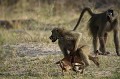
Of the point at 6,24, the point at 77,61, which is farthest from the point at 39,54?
the point at 6,24

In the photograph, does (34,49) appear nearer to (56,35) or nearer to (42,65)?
(42,65)

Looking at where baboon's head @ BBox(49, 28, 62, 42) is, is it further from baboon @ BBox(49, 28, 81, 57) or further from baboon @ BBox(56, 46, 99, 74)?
baboon @ BBox(56, 46, 99, 74)

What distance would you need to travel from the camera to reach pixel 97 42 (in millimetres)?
11016

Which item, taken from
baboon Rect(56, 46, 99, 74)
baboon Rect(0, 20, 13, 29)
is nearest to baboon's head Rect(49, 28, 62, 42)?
baboon Rect(56, 46, 99, 74)

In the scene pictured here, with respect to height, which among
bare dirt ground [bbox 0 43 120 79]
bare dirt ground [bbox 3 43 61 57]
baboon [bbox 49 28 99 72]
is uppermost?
baboon [bbox 49 28 99 72]

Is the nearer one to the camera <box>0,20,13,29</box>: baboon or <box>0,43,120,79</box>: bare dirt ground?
<box>0,43,120,79</box>: bare dirt ground

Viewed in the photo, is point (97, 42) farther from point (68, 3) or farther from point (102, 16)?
point (68, 3)

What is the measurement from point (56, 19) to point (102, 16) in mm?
6753

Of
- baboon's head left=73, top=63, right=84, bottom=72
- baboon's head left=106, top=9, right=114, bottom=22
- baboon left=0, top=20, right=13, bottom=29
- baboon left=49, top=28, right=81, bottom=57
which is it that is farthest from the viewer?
baboon left=0, top=20, right=13, bottom=29

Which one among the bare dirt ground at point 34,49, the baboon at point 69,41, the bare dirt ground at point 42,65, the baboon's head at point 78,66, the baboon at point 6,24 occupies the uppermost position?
the baboon at point 69,41

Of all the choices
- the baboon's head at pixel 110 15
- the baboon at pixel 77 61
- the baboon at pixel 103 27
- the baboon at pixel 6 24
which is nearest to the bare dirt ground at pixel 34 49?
the baboon at pixel 103 27

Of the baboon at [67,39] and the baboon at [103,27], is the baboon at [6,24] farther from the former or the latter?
the baboon at [67,39]

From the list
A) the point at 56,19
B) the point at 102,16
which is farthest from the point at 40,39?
the point at 56,19

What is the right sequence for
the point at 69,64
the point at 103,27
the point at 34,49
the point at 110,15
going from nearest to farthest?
the point at 69,64, the point at 110,15, the point at 103,27, the point at 34,49
